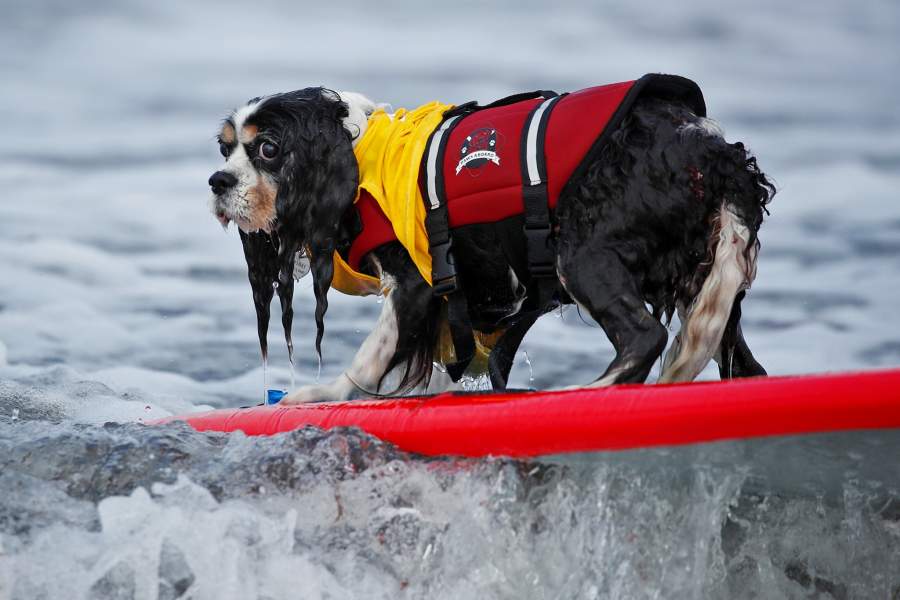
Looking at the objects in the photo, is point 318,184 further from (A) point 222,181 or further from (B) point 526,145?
(B) point 526,145

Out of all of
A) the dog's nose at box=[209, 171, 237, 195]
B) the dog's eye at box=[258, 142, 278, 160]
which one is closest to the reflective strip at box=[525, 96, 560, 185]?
the dog's eye at box=[258, 142, 278, 160]

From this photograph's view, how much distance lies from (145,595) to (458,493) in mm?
813

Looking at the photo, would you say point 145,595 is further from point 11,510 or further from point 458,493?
point 458,493

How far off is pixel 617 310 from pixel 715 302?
0.32 m

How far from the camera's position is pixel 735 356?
3.61 metres

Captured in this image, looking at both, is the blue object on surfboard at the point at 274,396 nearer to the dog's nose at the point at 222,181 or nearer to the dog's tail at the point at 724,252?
the dog's nose at the point at 222,181

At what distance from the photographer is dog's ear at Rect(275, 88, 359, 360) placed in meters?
3.83

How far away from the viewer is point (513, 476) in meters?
2.75

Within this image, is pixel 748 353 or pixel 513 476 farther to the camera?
pixel 748 353

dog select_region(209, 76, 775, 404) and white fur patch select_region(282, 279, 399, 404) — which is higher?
dog select_region(209, 76, 775, 404)

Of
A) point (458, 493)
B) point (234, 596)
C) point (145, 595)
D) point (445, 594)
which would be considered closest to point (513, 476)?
point (458, 493)

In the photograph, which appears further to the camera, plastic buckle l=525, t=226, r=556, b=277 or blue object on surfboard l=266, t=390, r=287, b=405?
blue object on surfboard l=266, t=390, r=287, b=405

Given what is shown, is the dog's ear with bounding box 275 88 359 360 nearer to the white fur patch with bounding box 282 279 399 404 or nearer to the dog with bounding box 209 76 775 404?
the dog with bounding box 209 76 775 404

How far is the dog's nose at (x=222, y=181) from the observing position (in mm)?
3871
